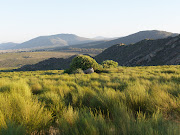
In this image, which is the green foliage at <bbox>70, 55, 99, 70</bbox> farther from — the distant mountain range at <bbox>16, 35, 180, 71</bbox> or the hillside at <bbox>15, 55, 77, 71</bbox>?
the hillside at <bbox>15, 55, 77, 71</bbox>

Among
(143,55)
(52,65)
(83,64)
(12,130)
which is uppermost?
(12,130)

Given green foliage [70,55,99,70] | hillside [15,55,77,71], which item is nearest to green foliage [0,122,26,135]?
green foliage [70,55,99,70]

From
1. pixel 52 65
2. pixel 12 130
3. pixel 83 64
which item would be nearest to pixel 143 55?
pixel 83 64

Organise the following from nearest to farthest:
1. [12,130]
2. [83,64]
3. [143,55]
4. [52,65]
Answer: [12,130]
[83,64]
[143,55]
[52,65]

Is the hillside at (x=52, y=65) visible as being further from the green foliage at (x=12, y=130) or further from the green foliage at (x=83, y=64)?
the green foliage at (x=12, y=130)

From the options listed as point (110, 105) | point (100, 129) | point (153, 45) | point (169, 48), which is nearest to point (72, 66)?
point (110, 105)

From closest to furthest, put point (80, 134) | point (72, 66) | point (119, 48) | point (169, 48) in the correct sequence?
point (80, 134), point (72, 66), point (169, 48), point (119, 48)

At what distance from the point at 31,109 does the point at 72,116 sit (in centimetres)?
85

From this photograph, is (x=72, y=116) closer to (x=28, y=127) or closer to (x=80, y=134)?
(x=80, y=134)

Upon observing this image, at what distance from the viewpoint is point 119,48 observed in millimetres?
57781

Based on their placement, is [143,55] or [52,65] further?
[52,65]

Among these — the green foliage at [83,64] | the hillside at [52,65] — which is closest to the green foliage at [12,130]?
the green foliage at [83,64]

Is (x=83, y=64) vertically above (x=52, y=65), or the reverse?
(x=83, y=64)

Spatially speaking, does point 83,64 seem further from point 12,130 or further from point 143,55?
point 143,55
